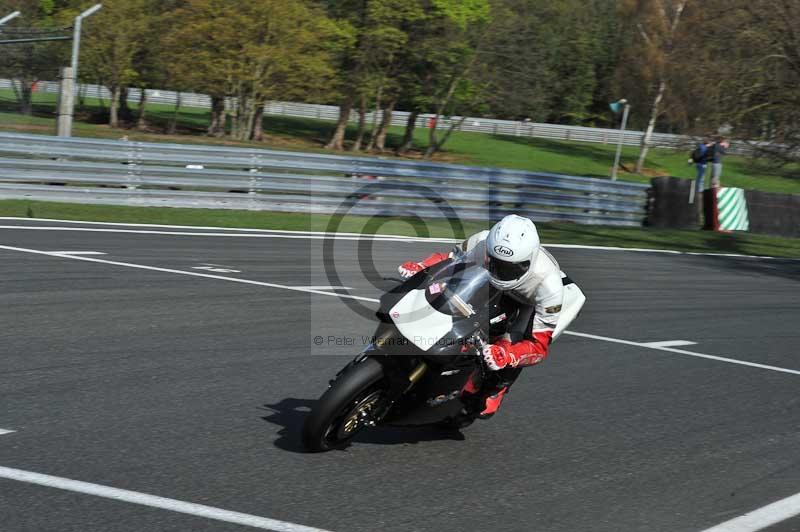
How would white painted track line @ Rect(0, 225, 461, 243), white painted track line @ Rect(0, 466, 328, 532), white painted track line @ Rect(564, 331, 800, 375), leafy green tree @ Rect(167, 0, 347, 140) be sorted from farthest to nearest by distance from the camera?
1. leafy green tree @ Rect(167, 0, 347, 140)
2. white painted track line @ Rect(0, 225, 461, 243)
3. white painted track line @ Rect(564, 331, 800, 375)
4. white painted track line @ Rect(0, 466, 328, 532)

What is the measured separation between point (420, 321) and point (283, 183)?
1514 cm

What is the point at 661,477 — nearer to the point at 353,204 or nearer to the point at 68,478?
the point at 68,478

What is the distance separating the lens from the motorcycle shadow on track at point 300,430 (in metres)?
5.79

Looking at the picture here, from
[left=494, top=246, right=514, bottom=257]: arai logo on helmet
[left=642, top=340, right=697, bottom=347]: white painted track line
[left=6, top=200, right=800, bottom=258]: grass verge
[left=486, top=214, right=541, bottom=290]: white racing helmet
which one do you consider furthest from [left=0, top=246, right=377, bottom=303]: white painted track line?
[left=494, top=246, right=514, bottom=257]: arai logo on helmet

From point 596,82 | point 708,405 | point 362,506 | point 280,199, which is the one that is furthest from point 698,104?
point 596,82

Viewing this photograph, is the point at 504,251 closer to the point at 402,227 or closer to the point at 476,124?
the point at 402,227

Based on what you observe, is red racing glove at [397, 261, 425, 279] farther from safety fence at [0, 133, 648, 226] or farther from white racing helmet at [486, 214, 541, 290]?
safety fence at [0, 133, 648, 226]

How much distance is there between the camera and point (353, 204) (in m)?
20.7

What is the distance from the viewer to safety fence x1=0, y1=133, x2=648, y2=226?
17.5m

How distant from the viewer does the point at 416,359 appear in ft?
17.4

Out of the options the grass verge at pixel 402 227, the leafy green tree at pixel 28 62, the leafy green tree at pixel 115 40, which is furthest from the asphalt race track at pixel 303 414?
the leafy green tree at pixel 115 40

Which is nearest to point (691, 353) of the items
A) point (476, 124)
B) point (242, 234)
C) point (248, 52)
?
point (242, 234)

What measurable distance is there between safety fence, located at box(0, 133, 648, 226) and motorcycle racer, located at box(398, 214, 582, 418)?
43.7ft

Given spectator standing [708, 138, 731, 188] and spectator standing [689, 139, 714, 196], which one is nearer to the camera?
spectator standing [708, 138, 731, 188]
